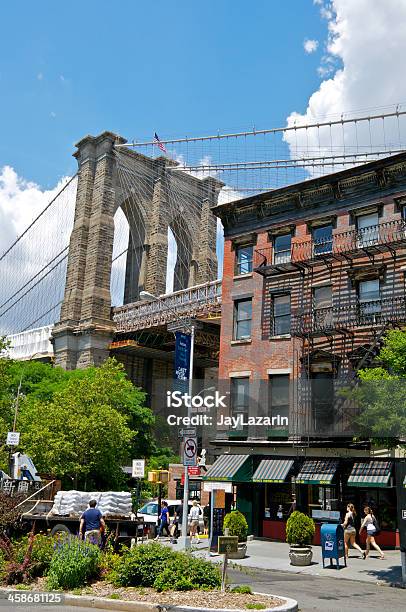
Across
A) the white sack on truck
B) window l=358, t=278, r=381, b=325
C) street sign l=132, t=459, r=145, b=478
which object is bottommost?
the white sack on truck

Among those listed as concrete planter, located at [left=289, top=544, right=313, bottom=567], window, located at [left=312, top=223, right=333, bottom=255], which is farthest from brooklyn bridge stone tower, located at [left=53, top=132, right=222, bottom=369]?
concrete planter, located at [left=289, top=544, right=313, bottom=567]

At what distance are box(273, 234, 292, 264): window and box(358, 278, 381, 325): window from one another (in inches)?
181

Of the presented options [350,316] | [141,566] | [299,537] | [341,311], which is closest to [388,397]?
[299,537]

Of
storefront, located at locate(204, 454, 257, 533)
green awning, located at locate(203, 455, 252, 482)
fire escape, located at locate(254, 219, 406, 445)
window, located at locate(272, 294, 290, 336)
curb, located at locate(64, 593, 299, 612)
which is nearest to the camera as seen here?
curb, located at locate(64, 593, 299, 612)

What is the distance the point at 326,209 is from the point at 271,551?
15.2 meters

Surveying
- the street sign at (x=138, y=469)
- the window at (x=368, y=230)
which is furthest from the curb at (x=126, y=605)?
the window at (x=368, y=230)

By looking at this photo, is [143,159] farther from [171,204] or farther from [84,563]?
[84,563]

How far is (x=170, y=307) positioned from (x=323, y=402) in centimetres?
2753

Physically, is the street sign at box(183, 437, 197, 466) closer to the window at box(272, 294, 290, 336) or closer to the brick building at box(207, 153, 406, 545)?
the brick building at box(207, 153, 406, 545)

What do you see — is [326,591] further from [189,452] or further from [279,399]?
[279,399]

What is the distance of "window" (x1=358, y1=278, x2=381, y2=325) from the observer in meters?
27.9

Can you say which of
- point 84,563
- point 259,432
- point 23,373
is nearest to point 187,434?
point 259,432

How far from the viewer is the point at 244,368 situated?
1264 inches

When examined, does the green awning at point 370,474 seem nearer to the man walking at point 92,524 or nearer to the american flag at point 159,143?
the man walking at point 92,524
